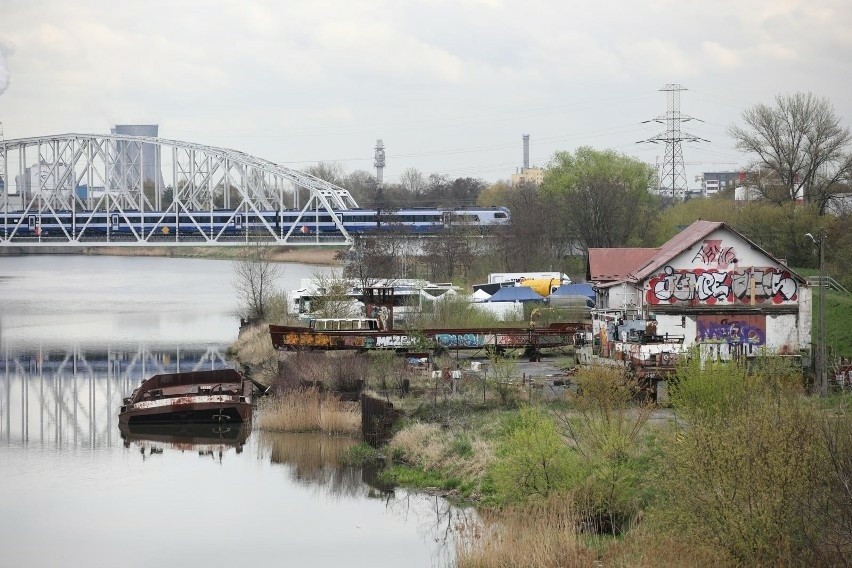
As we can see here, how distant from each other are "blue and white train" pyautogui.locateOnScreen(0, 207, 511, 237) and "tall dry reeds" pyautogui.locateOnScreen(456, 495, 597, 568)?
83372mm

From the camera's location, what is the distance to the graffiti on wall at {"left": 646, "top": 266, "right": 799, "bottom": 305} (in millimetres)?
36750

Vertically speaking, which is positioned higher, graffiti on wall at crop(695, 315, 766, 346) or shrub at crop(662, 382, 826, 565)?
graffiti on wall at crop(695, 315, 766, 346)

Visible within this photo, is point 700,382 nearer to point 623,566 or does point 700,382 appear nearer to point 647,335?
point 623,566

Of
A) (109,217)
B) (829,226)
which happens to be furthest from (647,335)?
(109,217)

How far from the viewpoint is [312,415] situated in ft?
108

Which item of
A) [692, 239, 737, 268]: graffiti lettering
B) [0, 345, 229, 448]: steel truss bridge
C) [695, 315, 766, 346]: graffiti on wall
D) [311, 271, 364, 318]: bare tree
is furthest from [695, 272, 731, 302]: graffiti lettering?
[0, 345, 229, 448]: steel truss bridge

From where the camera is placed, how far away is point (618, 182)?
279 ft

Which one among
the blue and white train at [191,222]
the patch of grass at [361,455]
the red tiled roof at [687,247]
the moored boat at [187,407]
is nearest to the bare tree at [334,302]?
the moored boat at [187,407]

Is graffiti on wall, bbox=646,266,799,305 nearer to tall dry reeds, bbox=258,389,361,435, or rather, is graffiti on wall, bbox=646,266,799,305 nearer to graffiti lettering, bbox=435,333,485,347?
graffiti lettering, bbox=435,333,485,347

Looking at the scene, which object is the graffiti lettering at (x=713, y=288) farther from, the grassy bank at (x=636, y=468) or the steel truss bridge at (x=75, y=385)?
the steel truss bridge at (x=75, y=385)

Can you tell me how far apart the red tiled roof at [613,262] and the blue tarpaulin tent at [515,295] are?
5.54 meters

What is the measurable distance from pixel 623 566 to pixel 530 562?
146 centimetres

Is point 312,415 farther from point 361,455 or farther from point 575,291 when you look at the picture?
point 575,291

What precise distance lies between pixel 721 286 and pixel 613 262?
1075cm
